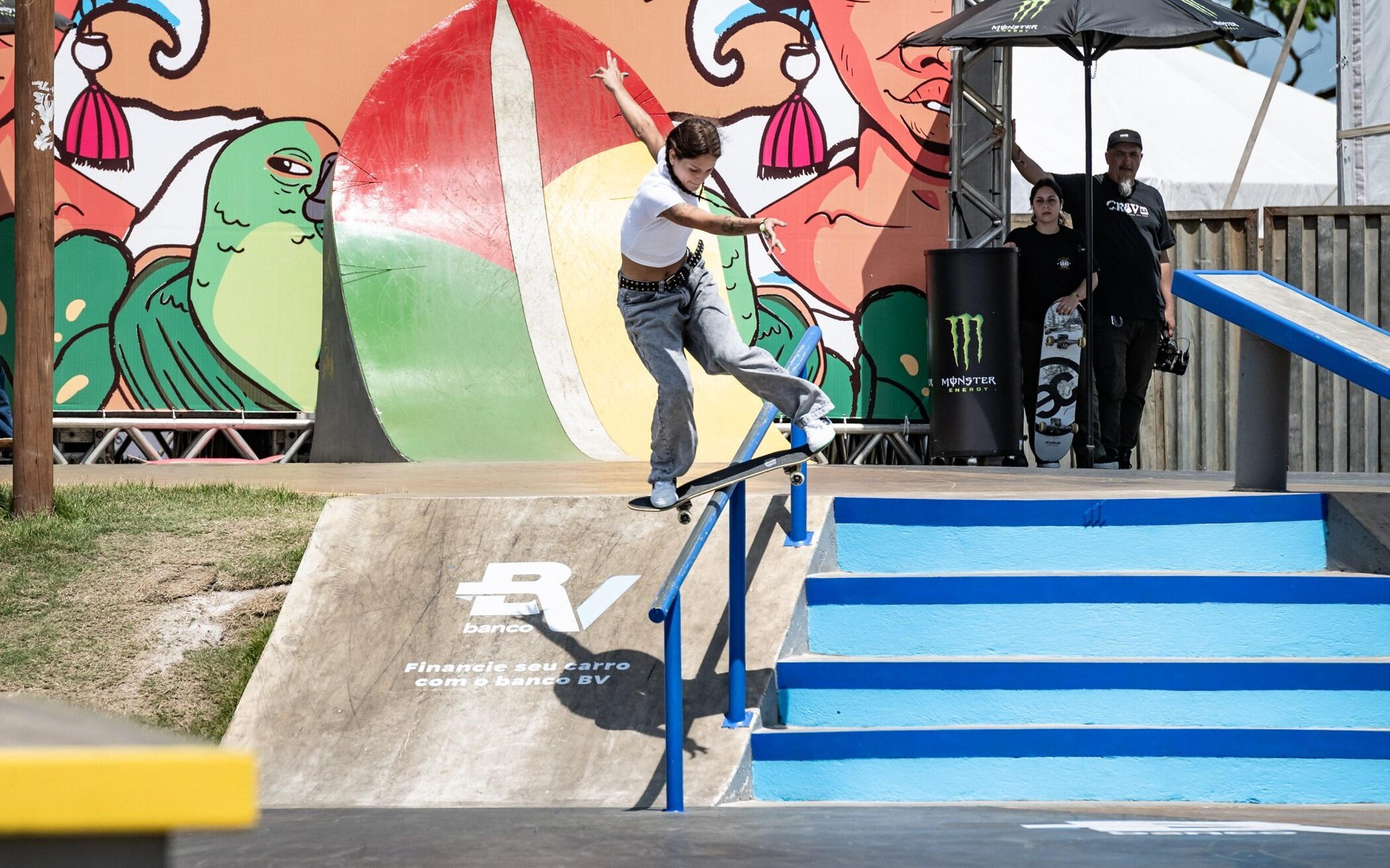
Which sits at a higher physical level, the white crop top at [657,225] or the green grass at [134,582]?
the white crop top at [657,225]

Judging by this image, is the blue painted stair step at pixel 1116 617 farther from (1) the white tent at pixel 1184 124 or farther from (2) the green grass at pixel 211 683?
(1) the white tent at pixel 1184 124

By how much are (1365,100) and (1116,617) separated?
305 inches

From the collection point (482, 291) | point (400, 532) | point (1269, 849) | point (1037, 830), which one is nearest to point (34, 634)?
point (400, 532)

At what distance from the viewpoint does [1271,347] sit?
249 inches

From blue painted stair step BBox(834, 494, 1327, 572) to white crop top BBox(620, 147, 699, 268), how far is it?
4.13ft

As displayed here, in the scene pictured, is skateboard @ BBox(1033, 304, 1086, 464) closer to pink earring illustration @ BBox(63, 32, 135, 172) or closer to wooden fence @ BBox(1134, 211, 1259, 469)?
wooden fence @ BBox(1134, 211, 1259, 469)

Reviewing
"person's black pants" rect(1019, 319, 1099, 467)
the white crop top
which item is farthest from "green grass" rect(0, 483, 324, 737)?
"person's black pants" rect(1019, 319, 1099, 467)

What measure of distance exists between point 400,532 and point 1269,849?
369 centimetres

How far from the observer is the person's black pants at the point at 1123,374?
9.88m

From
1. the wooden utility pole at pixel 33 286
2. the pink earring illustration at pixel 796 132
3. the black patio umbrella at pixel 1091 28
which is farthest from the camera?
the pink earring illustration at pixel 796 132

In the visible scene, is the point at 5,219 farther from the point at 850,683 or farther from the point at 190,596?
the point at 850,683

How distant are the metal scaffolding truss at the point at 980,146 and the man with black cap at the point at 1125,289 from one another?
1194 mm

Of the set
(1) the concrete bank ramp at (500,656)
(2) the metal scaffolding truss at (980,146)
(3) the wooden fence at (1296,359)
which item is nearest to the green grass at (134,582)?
(1) the concrete bank ramp at (500,656)

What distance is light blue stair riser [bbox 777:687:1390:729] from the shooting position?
4.76 m
